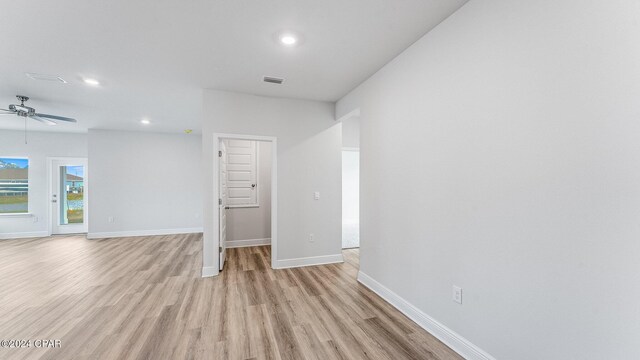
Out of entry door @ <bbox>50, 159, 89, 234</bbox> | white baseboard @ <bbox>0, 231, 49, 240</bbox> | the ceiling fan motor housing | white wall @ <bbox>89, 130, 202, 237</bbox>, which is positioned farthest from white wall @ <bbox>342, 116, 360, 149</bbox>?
white baseboard @ <bbox>0, 231, 49, 240</bbox>

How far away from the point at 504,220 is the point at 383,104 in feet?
5.71

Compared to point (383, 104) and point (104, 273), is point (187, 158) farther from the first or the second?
point (383, 104)

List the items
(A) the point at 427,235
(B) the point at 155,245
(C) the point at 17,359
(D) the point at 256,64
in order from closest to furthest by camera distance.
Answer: (C) the point at 17,359 < (A) the point at 427,235 < (D) the point at 256,64 < (B) the point at 155,245

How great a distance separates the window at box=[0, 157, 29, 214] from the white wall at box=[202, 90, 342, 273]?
614 centimetres

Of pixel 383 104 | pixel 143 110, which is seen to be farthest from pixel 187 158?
pixel 383 104

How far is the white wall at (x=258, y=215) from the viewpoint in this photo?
514 cm

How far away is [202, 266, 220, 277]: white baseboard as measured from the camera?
3.45m

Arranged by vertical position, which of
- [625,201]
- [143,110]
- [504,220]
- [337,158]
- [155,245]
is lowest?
[155,245]

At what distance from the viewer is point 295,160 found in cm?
393

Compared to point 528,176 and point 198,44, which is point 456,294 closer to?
point 528,176

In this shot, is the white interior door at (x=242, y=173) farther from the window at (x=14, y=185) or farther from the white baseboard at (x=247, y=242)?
the window at (x=14, y=185)

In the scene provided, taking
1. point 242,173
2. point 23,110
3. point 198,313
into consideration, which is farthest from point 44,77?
point 198,313

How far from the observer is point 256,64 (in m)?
2.78

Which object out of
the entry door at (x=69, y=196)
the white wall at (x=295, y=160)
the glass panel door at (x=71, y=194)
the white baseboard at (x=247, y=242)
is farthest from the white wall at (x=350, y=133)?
the glass panel door at (x=71, y=194)
